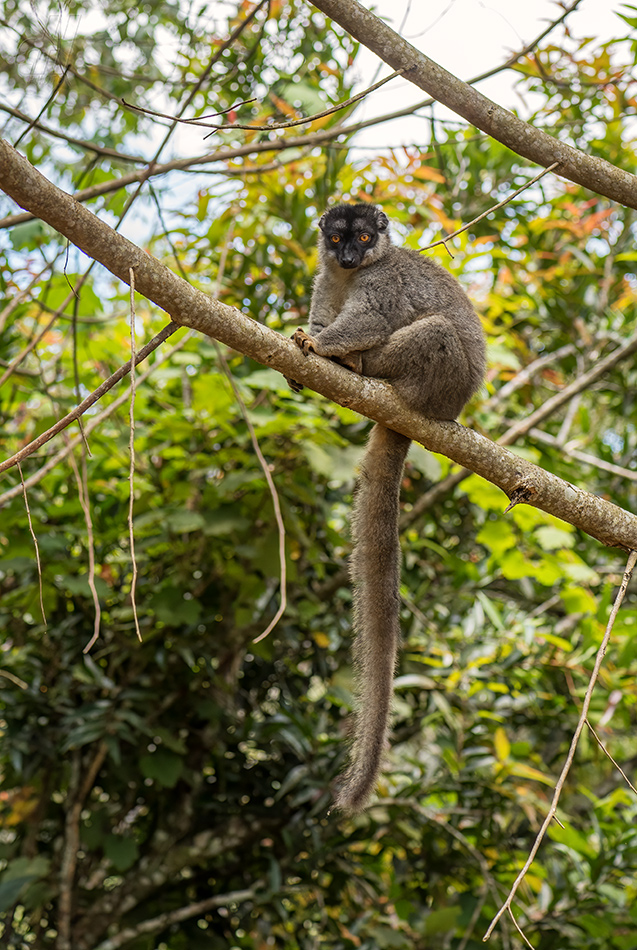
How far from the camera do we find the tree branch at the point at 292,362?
6.35 ft

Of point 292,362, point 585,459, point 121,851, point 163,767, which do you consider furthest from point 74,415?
point 585,459

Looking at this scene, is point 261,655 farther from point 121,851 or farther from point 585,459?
point 585,459

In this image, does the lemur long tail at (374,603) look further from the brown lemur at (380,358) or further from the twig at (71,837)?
the twig at (71,837)

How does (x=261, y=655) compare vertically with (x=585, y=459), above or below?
below

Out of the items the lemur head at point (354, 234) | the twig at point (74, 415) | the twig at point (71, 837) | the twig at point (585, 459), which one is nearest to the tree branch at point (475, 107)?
the lemur head at point (354, 234)

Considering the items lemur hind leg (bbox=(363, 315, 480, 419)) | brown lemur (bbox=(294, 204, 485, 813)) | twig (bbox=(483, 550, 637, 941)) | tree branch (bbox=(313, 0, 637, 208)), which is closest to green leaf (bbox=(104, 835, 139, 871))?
brown lemur (bbox=(294, 204, 485, 813))

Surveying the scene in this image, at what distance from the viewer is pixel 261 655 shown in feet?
13.3

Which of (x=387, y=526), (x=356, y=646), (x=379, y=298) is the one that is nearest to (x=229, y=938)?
(x=356, y=646)

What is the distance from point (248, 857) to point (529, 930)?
64.1 inches

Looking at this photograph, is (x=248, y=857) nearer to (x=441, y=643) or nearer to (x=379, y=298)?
(x=441, y=643)

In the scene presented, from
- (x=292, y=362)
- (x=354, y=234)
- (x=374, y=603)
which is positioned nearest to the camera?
(x=292, y=362)

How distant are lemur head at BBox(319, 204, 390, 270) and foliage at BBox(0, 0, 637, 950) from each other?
669 mm

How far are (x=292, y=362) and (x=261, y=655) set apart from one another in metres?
2.12

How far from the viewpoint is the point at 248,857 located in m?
4.56
